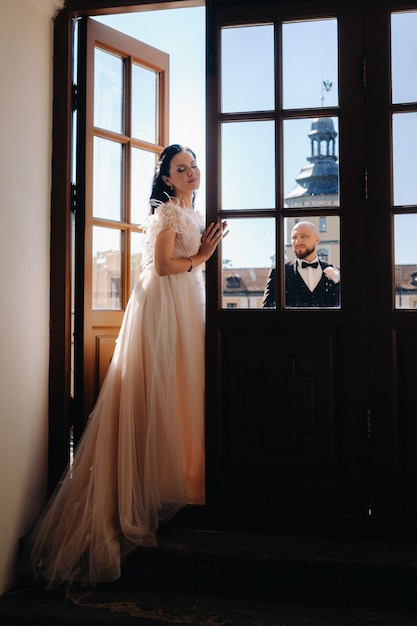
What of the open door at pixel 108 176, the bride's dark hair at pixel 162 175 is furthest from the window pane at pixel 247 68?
the open door at pixel 108 176

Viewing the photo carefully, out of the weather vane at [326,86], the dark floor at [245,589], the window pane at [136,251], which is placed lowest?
the dark floor at [245,589]

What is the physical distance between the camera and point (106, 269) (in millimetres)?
2703

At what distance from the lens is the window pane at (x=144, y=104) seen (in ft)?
9.43

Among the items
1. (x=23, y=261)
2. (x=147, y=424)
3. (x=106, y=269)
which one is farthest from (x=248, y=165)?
(x=147, y=424)

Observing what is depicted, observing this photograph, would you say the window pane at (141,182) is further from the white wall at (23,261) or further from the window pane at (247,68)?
Answer: the window pane at (247,68)

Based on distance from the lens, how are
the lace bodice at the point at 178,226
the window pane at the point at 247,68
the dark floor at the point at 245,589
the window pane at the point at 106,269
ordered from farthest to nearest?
the window pane at the point at 106,269
the lace bodice at the point at 178,226
the window pane at the point at 247,68
the dark floor at the point at 245,589

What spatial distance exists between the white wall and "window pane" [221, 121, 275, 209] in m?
0.80

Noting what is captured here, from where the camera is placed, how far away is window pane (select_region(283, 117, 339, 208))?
233cm

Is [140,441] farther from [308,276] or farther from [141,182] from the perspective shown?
[141,182]

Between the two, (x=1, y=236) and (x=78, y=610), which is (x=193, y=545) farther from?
(x=1, y=236)

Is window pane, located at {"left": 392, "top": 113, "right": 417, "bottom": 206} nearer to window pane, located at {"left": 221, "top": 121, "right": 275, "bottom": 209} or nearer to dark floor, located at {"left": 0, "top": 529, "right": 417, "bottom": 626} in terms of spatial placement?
window pane, located at {"left": 221, "top": 121, "right": 275, "bottom": 209}

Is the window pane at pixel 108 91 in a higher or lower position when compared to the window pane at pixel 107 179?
higher

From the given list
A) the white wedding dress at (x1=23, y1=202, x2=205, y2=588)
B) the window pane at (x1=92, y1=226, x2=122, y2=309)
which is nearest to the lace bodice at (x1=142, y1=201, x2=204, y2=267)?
the white wedding dress at (x1=23, y1=202, x2=205, y2=588)

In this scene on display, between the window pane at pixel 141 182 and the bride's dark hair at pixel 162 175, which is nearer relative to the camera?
the bride's dark hair at pixel 162 175
